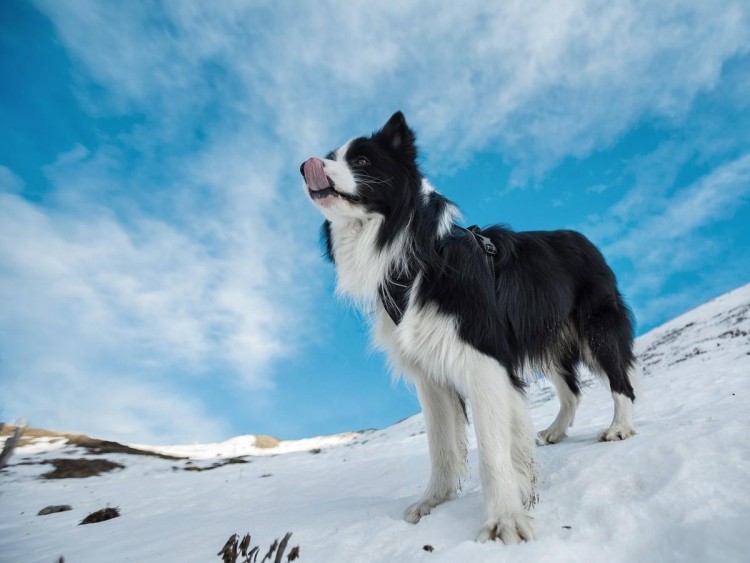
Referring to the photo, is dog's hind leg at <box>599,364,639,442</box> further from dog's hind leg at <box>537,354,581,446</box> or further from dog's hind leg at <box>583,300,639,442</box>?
dog's hind leg at <box>537,354,581,446</box>

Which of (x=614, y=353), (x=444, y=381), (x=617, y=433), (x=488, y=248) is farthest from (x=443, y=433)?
(x=614, y=353)

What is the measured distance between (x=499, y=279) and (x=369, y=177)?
1162mm

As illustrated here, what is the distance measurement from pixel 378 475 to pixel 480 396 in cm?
394

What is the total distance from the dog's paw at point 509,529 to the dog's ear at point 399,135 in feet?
7.94

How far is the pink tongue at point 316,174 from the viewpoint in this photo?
301cm

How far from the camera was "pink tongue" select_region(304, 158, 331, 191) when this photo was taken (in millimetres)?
3010

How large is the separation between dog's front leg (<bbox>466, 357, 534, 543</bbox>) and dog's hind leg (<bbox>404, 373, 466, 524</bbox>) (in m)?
0.65

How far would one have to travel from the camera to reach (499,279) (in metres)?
3.29

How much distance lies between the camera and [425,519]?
9.26 ft

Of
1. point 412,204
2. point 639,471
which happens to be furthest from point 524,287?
point 639,471

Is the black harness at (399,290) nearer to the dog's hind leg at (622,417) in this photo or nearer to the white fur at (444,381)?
the white fur at (444,381)

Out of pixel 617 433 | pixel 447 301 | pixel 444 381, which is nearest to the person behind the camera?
pixel 447 301

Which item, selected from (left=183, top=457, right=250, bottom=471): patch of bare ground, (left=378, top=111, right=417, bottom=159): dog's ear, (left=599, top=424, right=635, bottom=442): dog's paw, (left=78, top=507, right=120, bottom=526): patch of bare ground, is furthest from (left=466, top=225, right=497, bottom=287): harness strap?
(left=183, top=457, right=250, bottom=471): patch of bare ground

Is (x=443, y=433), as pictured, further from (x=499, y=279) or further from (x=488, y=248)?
(x=488, y=248)
